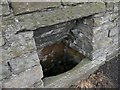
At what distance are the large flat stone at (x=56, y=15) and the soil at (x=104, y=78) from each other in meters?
1.04

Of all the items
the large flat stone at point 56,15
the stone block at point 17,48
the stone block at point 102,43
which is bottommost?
the stone block at point 102,43

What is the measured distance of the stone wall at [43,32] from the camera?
71.4 inches

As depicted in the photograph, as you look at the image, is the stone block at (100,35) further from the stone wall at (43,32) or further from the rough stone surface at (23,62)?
the rough stone surface at (23,62)

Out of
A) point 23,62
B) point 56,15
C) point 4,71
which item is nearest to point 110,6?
point 56,15

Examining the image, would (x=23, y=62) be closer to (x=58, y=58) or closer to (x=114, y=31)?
(x=58, y=58)

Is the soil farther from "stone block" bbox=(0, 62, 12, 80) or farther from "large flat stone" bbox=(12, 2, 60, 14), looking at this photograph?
"large flat stone" bbox=(12, 2, 60, 14)

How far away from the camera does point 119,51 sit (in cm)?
324

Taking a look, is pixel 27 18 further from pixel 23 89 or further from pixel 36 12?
pixel 23 89

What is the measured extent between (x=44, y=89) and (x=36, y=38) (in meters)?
0.65

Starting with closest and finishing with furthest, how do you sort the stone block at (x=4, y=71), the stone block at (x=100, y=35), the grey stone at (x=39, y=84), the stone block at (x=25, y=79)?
the stone block at (x=4, y=71)
the stone block at (x=25, y=79)
the grey stone at (x=39, y=84)
the stone block at (x=100, y=35)

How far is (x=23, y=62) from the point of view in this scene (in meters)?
2.05

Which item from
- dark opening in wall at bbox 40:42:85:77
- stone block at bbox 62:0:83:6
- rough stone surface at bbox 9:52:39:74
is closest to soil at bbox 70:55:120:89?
dark opening in wall at bbox 40:42:85:77

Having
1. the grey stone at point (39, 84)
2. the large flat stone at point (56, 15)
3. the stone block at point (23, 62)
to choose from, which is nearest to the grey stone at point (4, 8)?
the large flat stone at point (56, 15)

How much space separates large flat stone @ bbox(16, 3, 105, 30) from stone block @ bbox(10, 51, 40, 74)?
0.33 m
